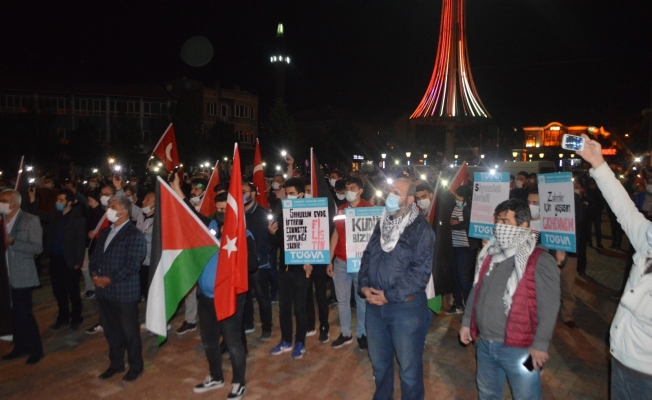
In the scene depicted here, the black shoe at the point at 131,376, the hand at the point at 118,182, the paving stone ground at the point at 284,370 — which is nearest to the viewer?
the paving stone ground at the point at 284,370

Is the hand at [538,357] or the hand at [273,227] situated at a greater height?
the hand at [273,227]

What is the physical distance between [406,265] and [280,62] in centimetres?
8412

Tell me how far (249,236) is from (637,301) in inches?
150

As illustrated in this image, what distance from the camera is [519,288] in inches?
142

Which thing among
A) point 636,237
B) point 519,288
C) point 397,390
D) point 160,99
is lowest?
point 397,390

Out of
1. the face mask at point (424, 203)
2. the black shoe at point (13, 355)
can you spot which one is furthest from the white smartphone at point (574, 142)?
the black shoe at point (13, 355)

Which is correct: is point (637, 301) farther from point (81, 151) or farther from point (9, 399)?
point (81, 151)

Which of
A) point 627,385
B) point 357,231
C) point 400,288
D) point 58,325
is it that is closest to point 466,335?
point 400,288

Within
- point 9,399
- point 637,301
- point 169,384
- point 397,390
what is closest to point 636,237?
point 637,301

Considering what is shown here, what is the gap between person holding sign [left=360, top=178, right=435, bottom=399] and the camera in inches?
159

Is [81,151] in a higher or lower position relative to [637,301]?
higher

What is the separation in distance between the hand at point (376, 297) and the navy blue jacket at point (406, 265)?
4 cm

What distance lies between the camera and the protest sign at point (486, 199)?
6.96 meters

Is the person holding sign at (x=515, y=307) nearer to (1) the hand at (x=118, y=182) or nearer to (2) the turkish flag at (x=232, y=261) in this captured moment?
(2) the turkish flag at (x=232, y=261)
